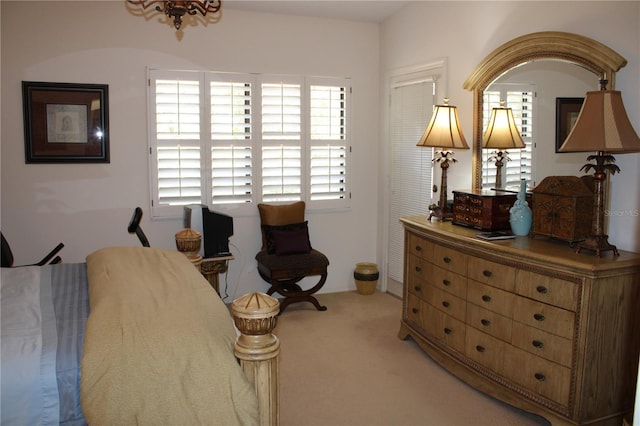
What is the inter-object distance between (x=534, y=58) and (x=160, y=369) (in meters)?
2.96

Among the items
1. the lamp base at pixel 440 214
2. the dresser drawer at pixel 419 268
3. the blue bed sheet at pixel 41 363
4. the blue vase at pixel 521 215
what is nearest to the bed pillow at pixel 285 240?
the dresser drawer at pixel 419 268

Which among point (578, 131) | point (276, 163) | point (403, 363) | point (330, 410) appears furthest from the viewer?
point (276, 163)

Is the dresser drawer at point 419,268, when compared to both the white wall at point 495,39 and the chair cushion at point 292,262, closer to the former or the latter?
the white wall at point 495,39

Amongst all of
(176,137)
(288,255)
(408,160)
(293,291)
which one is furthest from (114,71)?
(408,160)

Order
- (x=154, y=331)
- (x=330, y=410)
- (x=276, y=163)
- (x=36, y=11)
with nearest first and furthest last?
(x=154, y=331) < (x=330, y=410) < (x=36, y=11) < (x=276, y=163)

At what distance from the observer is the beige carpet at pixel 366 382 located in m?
3.00

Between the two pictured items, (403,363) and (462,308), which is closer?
(462,308)

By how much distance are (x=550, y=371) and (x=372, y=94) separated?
3499 millimetres

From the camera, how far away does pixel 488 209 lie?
11.0ft

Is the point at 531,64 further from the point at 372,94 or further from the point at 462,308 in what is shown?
the point at 372,94

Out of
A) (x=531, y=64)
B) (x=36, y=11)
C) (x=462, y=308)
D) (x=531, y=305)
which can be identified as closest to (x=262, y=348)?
(x=531, y=305)

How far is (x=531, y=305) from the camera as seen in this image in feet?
9.28

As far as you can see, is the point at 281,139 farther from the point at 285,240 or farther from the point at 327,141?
the point at 285,240

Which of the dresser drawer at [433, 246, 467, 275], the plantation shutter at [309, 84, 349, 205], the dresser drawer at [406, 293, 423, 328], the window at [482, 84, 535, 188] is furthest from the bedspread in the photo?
the plantation shutter at [309, 84, 349, 205]
